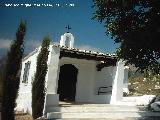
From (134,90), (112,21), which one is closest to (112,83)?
(112,21)

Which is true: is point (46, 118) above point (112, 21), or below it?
below

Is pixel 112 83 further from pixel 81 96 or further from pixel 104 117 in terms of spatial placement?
pixel 104 117

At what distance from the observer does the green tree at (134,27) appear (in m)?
14.0

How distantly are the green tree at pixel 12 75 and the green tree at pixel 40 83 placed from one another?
122 centimetres

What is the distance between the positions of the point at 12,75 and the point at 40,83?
1812 mm

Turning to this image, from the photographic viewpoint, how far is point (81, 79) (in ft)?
82.9

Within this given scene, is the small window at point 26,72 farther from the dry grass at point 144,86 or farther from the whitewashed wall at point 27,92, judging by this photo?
the dry grass at point 144,86

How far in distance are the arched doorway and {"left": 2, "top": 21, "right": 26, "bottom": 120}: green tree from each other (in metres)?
6.12

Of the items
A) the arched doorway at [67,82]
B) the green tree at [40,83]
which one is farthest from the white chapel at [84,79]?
the green tree at [40,83]

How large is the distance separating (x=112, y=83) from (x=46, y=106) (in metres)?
6.60

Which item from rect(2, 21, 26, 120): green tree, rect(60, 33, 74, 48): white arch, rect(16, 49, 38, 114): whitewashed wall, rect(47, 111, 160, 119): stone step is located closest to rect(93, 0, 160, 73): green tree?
rect(47, 111, 160, 119): stone step

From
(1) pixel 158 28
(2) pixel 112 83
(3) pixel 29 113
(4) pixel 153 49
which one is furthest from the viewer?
(2) pixel 112 83

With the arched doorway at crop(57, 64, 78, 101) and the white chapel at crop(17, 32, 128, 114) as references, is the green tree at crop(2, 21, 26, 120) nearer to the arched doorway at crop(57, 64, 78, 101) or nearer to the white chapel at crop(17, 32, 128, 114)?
the white chapel at crop(17, 32, 128, 114)

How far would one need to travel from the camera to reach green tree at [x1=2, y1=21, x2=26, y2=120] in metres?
18.6
